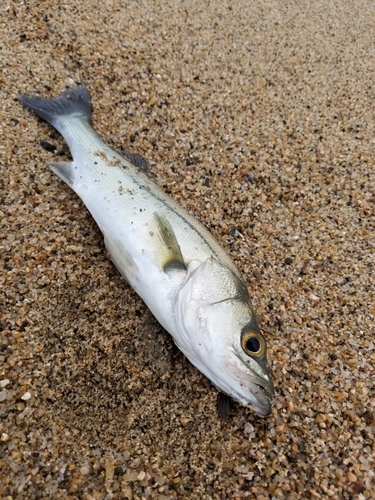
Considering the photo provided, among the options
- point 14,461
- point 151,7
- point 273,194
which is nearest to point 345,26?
point 151,7

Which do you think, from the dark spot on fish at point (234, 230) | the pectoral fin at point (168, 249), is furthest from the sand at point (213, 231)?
the pectoral fin at point (168, 249)

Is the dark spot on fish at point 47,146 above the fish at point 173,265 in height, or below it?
above

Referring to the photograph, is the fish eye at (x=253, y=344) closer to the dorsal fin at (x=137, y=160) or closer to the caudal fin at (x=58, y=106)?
the dorsal fin at (x=137, y=160)

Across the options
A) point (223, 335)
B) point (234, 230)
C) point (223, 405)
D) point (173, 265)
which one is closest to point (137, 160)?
point (234, 230)

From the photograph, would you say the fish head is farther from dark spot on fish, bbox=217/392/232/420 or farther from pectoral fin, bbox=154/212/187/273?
dark spot on fish, bbox=217/392/232/420

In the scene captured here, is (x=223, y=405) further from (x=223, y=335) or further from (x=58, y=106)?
→ (x=58, y=106)

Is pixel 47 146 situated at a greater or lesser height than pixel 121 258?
greater
